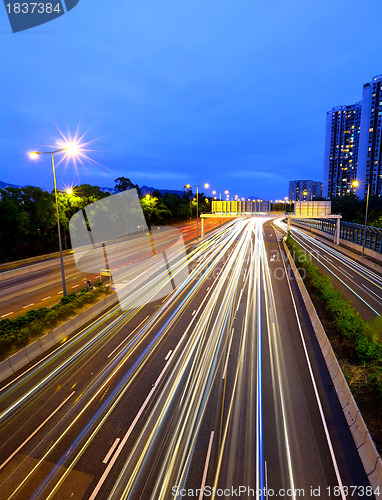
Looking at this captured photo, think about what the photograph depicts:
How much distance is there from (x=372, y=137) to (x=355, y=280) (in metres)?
159

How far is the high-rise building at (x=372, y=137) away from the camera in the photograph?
5655 inches

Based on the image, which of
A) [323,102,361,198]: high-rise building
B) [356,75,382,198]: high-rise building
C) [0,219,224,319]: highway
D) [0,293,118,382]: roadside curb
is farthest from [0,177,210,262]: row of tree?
[323,102,361,198]: high-rise building

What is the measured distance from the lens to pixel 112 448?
877 centimetres

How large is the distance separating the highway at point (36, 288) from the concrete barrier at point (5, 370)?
7.70 metres

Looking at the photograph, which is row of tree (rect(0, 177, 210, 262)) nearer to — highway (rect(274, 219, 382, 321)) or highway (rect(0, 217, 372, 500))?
highway (rect(0, 217, 372, 500))

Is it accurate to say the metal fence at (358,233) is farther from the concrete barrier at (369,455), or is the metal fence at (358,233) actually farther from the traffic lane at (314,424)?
the concrete barrier at (369,455)

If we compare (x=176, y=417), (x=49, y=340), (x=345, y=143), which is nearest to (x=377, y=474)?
(x=176, y=417)

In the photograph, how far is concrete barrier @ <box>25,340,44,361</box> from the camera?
14.0 m

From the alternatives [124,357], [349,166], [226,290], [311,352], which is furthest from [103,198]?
[349,166]

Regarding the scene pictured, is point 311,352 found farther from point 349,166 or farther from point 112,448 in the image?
point 349,166

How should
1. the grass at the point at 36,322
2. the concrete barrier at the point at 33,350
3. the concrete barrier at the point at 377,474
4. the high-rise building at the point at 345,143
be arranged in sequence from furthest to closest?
1. the high-rise building at the point at 345,143
2. the grass at the point at 36,322
3. the concrete barrier at the point at 33,350
4. the concrete barrier at the point at 377,474

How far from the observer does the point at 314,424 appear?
978cm

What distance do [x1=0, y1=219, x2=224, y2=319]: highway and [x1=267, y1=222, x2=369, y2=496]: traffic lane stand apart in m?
19.0

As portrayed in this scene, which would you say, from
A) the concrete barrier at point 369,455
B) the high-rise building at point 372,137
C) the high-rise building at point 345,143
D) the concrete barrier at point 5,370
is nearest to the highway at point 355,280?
the concrete barrier at point 369,455
